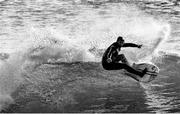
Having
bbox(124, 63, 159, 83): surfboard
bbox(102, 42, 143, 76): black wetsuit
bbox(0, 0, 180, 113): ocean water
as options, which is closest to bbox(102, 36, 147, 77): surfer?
bbox(102, 42, 143, 76): black wetsuit

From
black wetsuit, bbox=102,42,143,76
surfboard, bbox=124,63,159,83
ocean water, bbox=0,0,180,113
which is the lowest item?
ocean water, bbox=0,0,180,113

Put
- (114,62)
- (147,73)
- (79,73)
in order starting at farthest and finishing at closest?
(79,73), (147,73), (114,62)

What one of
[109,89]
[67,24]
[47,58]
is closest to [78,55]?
[47,58]

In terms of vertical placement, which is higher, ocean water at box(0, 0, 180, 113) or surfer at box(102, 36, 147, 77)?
surfer at box(102, 36, 147, 77)

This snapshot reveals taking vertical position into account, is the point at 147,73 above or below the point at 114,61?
below

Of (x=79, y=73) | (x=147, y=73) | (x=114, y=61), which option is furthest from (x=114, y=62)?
(x=79, y=73)

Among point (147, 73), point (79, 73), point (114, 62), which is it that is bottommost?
point (79, 73)

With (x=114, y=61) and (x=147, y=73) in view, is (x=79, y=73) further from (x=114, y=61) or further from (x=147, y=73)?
(x=147, y=73)

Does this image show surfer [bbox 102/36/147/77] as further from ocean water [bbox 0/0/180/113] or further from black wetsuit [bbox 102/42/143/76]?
ocean water [bbox 0/0/180/113]

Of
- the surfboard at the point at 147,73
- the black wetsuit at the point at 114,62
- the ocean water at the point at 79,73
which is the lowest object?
the ocean water at the point at 79,73

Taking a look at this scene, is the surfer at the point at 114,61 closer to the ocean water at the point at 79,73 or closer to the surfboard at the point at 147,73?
the surfboard at the point at 147,73

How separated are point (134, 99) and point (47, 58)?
26.4 feet

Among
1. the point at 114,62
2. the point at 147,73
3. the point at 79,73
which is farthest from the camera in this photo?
the point at 79,73

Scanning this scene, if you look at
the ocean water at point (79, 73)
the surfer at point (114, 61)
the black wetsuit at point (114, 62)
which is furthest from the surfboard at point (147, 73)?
the ocean water at point (79, 73)
